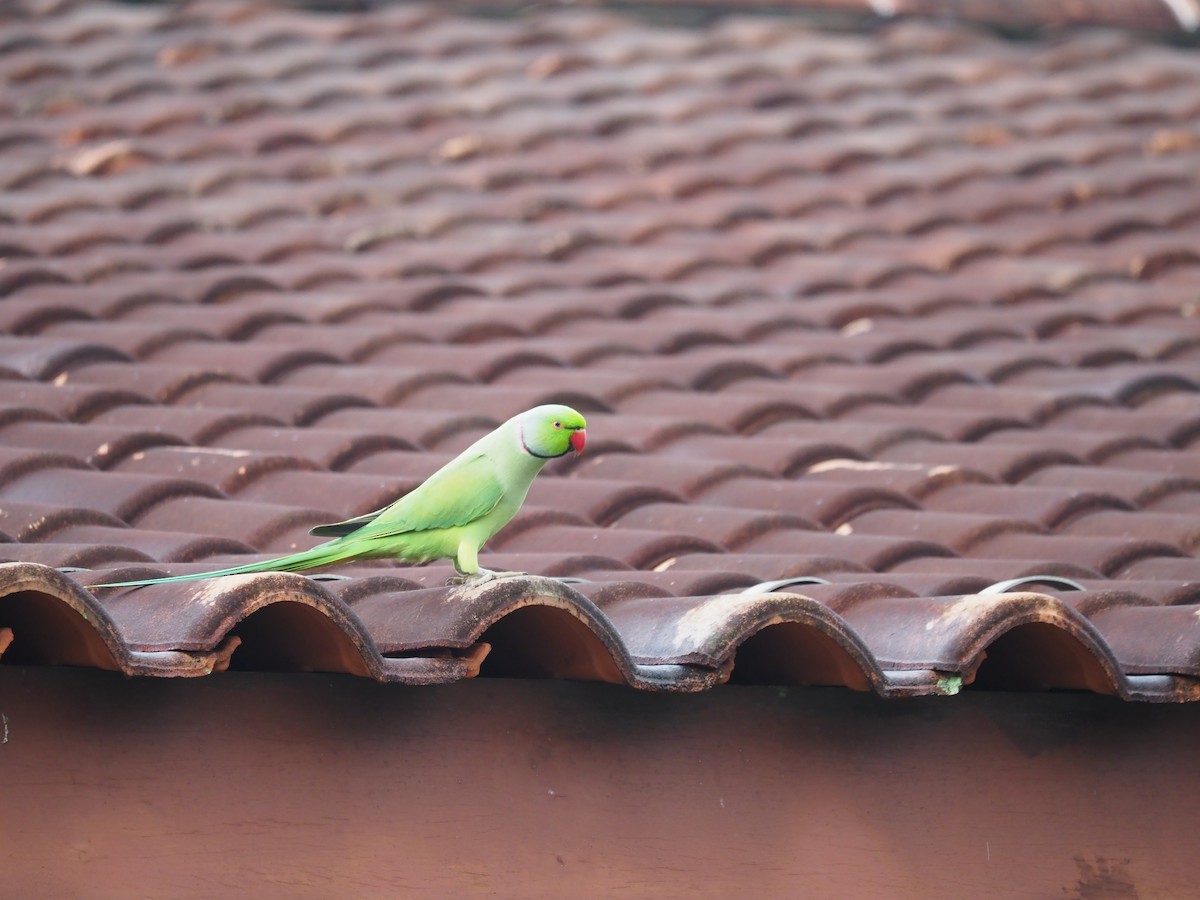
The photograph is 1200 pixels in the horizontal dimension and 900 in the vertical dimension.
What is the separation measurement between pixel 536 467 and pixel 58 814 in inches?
38.3

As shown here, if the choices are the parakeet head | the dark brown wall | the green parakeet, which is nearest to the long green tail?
the green parakeet

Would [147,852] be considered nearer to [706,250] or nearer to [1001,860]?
[1001,860]

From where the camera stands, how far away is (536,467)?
8.82ft

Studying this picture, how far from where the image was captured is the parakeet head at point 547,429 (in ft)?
8.74

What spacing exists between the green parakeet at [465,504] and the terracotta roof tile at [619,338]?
127 mm

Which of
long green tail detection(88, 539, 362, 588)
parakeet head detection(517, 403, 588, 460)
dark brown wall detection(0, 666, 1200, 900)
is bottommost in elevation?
dark brown wall detection(0, 666, 1200, 900)

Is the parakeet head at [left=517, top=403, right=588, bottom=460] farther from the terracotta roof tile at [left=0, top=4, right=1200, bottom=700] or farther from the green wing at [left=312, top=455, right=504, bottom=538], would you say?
the terracotta roof tile at [left=0, top=4, right=1200, bottom=700]

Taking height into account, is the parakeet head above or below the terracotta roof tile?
above

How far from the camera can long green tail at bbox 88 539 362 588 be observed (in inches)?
87.6

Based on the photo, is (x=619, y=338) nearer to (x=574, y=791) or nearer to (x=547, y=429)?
(x=547, y=429)

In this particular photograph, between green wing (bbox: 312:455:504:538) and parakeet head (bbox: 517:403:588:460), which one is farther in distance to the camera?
parakeet head (bbox: 517:403:588:460)

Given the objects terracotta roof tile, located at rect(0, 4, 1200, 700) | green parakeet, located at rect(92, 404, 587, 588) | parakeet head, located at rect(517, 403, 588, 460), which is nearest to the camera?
terracotta roof tile, located at rect(0, 4, 1200, 700)

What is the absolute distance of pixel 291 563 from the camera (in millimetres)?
2418

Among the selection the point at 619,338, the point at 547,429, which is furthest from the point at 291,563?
the point at 619,338
